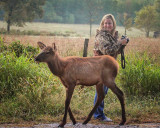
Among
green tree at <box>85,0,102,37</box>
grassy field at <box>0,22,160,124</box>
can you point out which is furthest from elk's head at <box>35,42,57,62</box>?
green tree at <box>85,0,102,37</box>

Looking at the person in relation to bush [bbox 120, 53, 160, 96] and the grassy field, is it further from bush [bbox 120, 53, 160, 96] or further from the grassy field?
bush [bbox 120, 53, 160, 96]

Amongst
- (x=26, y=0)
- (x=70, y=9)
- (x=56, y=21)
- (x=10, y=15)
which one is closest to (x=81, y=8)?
(x=70, y=9)

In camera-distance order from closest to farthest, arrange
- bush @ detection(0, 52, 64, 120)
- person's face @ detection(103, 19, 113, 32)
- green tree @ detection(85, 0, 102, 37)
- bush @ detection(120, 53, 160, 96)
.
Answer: person's face @ detection(103, 19, 113, 32) → bush @ detection(0, 52, 64, 120) → bush @ detection(120, 53, 160, 96) → green tree @ detection(85, 0, 102, 37)

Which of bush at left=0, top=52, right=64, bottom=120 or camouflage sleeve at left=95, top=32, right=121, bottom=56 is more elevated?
camouflage sleeve at left=95, top=32, right=121, bottom=56

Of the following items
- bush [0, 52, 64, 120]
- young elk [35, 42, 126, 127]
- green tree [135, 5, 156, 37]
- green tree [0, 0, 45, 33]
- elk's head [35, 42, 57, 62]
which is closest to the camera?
elk's head [35, 42, 57, 62]

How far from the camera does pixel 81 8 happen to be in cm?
4822

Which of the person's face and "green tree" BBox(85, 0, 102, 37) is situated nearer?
the person's face

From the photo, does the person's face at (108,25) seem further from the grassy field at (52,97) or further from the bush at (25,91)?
the bush at (25,91)

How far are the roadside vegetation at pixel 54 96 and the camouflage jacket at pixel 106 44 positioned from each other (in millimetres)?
1725

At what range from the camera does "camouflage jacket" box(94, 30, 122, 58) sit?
5.15 m

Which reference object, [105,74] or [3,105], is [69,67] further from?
[3,105]

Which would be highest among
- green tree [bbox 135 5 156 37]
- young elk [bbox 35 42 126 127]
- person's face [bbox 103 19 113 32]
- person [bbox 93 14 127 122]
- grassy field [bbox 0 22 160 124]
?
green tree [bbox 135 5 156 37]

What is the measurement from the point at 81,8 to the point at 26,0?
14176mm

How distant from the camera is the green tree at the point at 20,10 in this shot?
117 feet
